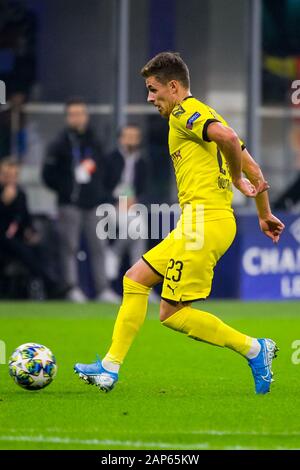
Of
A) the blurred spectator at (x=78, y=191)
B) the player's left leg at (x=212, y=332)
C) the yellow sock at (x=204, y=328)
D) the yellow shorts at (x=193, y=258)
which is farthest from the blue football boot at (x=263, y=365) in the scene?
the blurred spectator at (x=78, y=191)

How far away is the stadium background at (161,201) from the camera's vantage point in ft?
24.2

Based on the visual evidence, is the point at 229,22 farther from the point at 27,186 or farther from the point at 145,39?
the point at 27,186

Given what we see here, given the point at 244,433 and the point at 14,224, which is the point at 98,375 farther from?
the point at 14,224

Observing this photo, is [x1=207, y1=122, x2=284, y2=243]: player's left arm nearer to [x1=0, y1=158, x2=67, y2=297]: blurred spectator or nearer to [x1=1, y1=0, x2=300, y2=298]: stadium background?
[x1=0, y1=158, x2=67, y2=297]: blurred spectator

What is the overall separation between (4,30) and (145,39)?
8.43 feet

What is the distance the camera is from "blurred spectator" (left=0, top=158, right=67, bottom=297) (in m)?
17.2

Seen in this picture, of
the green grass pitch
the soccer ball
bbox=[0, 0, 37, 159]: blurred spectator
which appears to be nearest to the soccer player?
the soccer ball

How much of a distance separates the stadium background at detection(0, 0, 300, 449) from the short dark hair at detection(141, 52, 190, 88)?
6.48 feet

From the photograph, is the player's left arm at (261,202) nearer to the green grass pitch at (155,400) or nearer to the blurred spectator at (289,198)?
the green grass pitch at (155,400)

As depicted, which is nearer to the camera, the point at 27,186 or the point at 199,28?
the point at 27,186

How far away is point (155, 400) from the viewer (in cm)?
836

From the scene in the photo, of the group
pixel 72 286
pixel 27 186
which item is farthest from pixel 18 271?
pixel 27 186

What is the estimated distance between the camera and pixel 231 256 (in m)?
17.4

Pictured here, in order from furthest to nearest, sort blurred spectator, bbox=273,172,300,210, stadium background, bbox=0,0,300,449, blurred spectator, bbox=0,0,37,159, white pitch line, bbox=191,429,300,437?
blurred spectator, bbox=0,0,37,159
blurred spectator, bbox=273,172,300,210
stadium background, bbox=0,0,300,449
white pitch line, bbox=191,429,300,437
